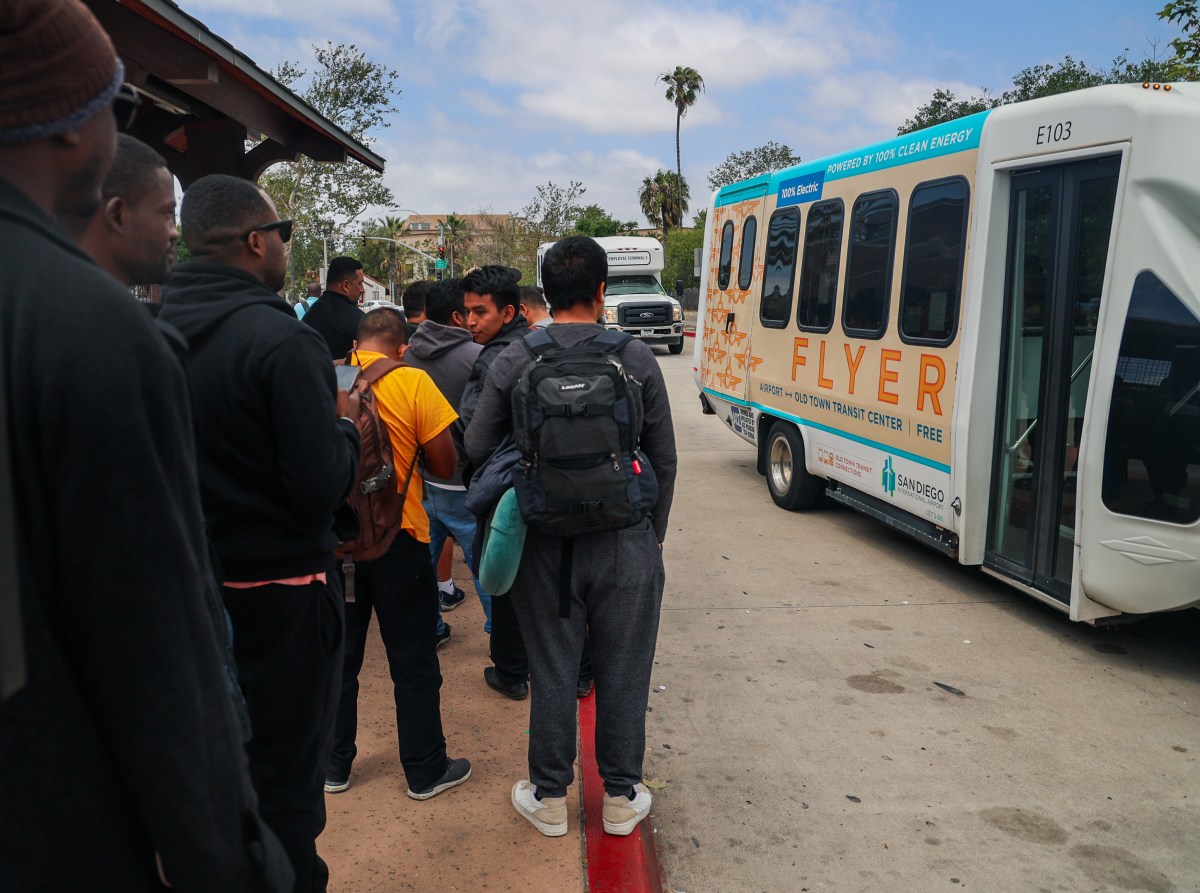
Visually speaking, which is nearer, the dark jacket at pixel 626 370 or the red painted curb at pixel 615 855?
the red painted curb at pixel 615 855

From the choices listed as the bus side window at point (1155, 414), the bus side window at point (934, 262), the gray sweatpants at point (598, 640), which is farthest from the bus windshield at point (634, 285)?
the gray sweatpants at point (598, 640)

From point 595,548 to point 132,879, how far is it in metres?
2.09

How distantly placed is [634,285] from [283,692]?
76.2ft

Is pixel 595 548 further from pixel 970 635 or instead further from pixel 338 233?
pixel 338 233

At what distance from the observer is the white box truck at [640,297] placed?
2408 cm

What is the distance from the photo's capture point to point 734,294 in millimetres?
9742

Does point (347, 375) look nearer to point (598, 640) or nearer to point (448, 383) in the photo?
point (598, 640)

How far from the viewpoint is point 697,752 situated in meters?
4.18

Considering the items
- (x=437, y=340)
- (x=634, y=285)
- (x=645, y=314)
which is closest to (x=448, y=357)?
(x=437, y=340)

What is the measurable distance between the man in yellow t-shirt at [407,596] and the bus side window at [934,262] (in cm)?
382

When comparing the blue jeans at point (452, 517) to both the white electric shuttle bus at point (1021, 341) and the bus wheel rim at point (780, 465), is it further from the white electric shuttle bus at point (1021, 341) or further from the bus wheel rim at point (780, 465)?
the bus wheel rim at point (780, 465)


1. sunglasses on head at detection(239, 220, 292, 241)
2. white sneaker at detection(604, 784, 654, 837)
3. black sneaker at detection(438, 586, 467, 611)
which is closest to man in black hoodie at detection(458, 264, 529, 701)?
black sneaker at detection(438, 586, 467, 611)

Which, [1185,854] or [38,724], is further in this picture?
[1185,854]

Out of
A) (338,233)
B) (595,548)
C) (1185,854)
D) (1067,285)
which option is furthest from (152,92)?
(338,233)
